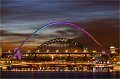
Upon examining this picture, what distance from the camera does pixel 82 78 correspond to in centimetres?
19600

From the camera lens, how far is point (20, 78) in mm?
194500

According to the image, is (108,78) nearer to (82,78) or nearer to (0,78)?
(82,78)

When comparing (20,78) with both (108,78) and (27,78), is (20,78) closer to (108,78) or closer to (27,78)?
(27,78)

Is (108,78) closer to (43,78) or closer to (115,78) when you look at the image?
(115,78)

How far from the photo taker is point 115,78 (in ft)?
624

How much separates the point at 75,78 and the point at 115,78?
37.4 feet

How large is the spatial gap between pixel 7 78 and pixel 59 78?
14303mm

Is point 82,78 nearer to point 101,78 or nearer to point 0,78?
point 101,78

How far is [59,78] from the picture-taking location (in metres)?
192

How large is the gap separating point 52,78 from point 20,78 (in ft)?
30.0

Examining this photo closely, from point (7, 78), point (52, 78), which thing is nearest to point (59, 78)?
point (52, 78)

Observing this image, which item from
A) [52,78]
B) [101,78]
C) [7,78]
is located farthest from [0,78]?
[101,78]

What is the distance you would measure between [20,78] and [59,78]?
10.9m

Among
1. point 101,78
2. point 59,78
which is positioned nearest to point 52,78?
point 59,78
